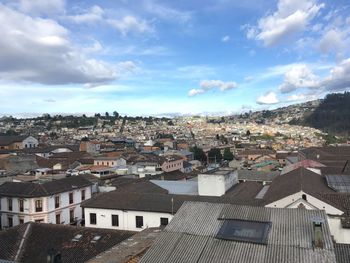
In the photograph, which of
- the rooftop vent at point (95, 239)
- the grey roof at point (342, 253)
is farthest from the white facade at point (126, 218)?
the grey roof at point (342, 253)

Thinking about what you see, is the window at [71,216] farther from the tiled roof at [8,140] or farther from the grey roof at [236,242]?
the tiled roof at [8,140]

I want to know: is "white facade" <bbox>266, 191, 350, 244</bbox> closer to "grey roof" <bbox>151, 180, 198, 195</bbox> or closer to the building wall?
"grey roof" <bbox>151, 180, 198, 195</bbox>

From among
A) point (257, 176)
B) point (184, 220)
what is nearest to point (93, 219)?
point (184, 220)

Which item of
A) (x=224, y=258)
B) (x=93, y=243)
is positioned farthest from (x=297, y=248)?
(x=93, y=243)

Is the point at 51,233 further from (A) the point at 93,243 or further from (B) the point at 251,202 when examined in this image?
(B) the point at 251,202

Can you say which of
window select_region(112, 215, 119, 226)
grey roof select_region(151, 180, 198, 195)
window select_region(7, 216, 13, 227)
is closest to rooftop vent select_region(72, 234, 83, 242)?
window select_region(112, 215, 119, 226)
